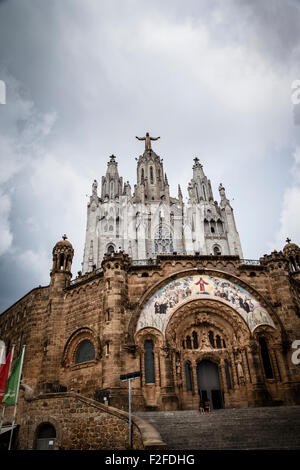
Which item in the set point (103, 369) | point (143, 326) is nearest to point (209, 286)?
point (143, 326)

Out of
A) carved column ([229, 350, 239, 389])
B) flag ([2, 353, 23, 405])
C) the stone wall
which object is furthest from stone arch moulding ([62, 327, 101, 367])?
carved column ([229, 350, 239, 389])

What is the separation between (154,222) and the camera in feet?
167

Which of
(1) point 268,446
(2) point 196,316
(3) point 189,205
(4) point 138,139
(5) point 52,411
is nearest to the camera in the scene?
(1) point 268,446

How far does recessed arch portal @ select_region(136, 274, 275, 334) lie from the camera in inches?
778

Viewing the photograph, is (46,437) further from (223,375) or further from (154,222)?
(154,222)

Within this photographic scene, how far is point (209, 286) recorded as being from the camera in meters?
21.2

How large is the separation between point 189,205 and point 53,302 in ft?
115

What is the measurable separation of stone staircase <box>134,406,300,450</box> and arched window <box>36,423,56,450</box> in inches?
159

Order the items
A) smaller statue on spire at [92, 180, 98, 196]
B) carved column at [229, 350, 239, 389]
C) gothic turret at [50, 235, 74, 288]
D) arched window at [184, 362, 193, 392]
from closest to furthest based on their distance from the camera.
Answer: carved column at [229, 350, 239, 389], arched window at [184, 362, 193, 392], gothic turret at [50, 235, 74, 288], smaller statue on spire at [92, 180, 98, 196]

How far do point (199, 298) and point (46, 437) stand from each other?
36.0 ft

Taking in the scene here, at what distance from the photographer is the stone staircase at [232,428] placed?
12.4m

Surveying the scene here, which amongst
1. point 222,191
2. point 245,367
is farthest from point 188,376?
point 222,191

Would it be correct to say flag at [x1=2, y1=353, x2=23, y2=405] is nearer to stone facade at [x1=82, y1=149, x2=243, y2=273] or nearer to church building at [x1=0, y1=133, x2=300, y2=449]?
church building at [x1=0, y1=133, x2=300, y2=449]

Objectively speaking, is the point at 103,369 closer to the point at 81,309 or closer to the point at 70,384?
the point at 70,384
